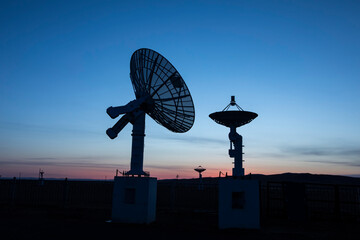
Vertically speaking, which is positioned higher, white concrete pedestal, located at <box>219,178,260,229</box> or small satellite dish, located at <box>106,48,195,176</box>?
small satellite dish, located at <box>106,48,195,176</box>

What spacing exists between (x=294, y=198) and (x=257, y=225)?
6811mm

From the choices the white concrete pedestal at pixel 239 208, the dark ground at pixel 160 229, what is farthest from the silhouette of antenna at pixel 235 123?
the dark ground at pixel 160 229

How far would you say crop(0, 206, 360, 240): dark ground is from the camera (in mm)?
16344

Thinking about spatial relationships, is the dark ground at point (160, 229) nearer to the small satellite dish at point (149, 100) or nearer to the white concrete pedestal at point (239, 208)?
the white concrete pedestal at point (239, 208)

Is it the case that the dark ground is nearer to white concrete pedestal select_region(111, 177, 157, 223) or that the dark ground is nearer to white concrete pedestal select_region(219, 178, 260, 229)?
white concrete pedestal select_region(219, 178, 260, 229)

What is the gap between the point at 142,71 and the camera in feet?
73.5

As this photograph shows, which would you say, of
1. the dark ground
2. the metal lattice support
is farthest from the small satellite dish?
the dark ground

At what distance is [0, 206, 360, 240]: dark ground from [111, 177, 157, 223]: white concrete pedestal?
0.78 metres

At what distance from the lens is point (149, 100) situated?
2261 centimetres

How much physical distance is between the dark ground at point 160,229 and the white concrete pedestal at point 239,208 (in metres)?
0.61

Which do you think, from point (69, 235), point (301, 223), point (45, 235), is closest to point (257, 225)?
point (301, 223)

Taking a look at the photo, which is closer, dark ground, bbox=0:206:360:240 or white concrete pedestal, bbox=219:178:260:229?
A: dark ground, bbox=0:206:360:240

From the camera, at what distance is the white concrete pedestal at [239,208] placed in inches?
757

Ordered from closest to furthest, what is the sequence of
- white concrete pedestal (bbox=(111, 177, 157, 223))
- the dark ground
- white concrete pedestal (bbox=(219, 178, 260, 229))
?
the dark ground, white concrete pedestal (bbox=(219, 178, 260, 229)), white concrete pedestal (bbox=(111, 177, 157, 223))
